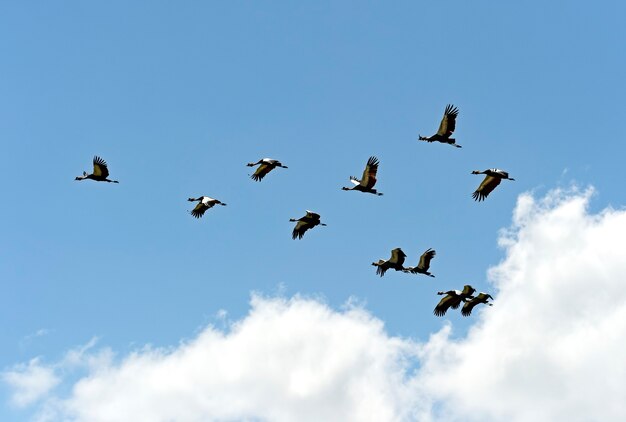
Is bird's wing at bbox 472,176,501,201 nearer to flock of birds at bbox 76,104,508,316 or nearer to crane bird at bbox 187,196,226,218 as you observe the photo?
flock of birds at bbox 76,104,508,316

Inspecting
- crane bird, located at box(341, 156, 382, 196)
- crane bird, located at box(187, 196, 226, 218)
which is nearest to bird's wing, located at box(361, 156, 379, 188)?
crane bird, located at box(341, 156, 382, 196)

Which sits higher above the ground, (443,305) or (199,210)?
(199,210)

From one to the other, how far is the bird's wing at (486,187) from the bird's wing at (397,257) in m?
6.00

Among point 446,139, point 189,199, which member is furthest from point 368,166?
point 189,199

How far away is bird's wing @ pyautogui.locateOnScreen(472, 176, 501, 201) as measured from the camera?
76125mm

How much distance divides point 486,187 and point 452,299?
36.0 feet

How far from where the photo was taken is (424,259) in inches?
3078

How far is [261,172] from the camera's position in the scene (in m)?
79.1

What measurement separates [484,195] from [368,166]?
25.5 feet

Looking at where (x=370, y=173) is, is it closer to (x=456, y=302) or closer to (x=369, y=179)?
(x=369, y=179)

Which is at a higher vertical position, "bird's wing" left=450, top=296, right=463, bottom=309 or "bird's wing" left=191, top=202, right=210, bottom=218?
"bird's wing" left=191, top=202, right=210, bottom=218

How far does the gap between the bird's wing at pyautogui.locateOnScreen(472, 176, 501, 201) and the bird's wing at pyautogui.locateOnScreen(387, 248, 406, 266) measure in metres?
6.00

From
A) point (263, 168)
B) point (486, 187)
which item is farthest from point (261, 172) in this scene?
point (486, 187)

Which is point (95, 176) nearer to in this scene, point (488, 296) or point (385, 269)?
point (385, 269)
